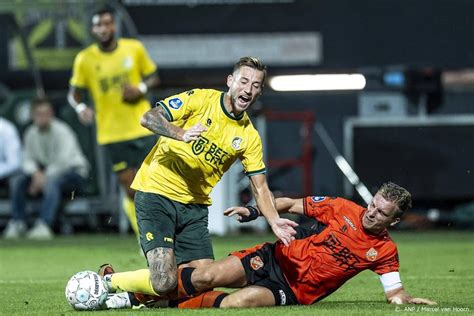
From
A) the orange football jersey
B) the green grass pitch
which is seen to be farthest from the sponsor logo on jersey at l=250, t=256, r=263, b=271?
the green grass pitch

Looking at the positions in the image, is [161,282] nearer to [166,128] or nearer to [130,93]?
[166,128]

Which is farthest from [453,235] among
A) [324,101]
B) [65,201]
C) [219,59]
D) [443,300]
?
[443,300]

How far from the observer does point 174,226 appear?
8945mm

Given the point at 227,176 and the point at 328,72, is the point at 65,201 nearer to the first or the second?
the point at 227,176

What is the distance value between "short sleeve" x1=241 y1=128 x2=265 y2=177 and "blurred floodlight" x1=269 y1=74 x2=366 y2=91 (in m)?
8.18

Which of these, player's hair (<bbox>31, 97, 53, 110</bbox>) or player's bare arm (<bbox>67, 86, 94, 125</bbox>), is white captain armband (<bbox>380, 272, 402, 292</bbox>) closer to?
player's bare arm (<bbox>67, 86, 94, 125</bbox>)

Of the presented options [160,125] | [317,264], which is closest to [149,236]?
[160,125]

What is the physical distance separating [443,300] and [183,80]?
8.51m

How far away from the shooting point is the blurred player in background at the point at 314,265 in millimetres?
8531

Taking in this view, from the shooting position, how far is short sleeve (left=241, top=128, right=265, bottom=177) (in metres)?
8.77

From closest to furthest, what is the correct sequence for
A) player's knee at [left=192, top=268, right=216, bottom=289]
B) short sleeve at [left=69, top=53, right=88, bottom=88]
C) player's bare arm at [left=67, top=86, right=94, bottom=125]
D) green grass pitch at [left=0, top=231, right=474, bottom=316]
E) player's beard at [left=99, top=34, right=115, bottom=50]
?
green grass pitch at [left=0, top=231, right=474, bottom=316]
player's knee at [left=192, top=268, right=216, bottom=289]
player's bare arm at [left=67, top=86, right=94, bottom=125]
player's beard at [left=99, top=34, right=115, bottom=50]
short sleeve at [left=69, top=53, right=88, bottom=88]

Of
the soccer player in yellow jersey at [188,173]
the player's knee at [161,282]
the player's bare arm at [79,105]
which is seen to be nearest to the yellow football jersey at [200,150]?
the soccer player in yellow jersey at [188,173]

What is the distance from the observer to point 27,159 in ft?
55.6

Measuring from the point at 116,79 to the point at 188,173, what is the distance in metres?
4.30
